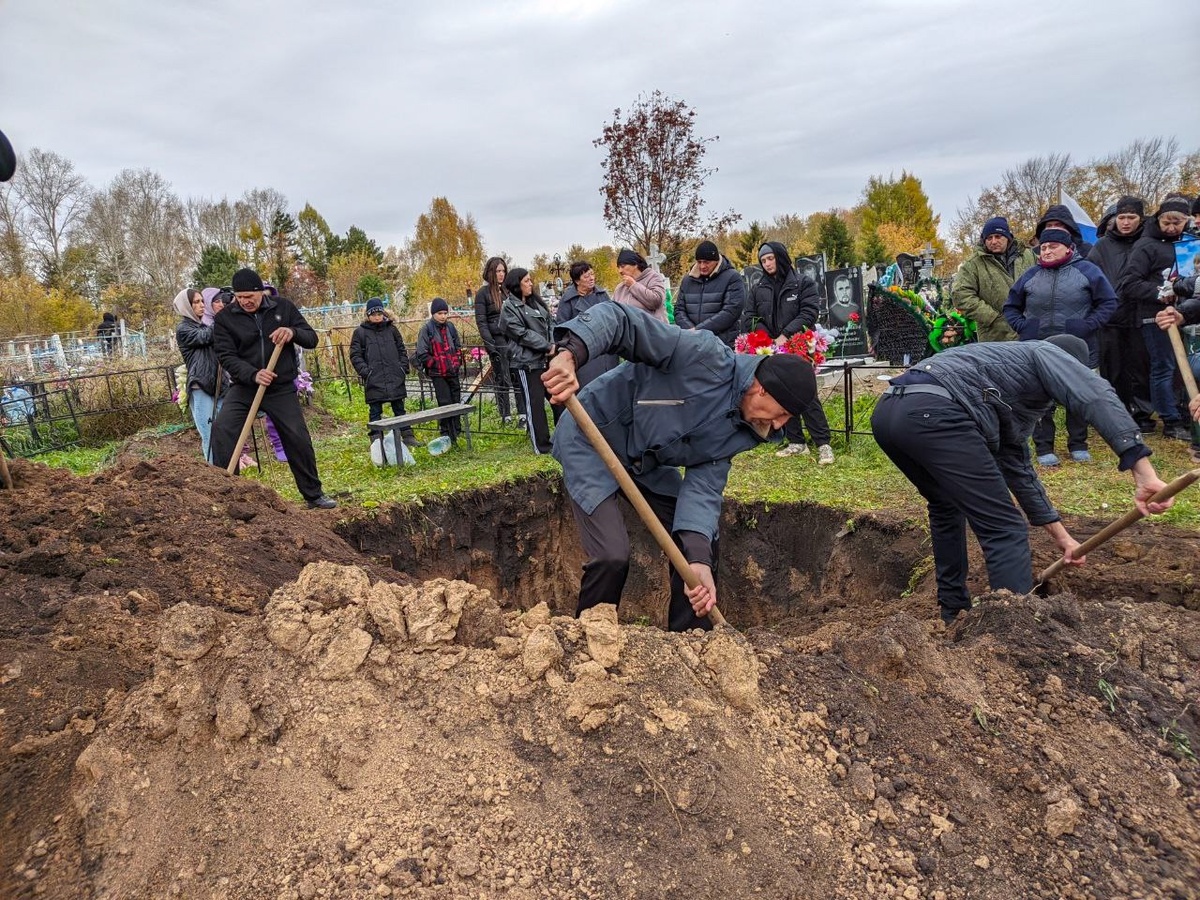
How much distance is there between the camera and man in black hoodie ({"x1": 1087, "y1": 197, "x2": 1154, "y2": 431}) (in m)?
6.45

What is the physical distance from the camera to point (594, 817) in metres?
2.16

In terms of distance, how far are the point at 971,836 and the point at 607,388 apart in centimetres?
223

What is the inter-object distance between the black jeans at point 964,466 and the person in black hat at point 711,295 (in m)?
3.99

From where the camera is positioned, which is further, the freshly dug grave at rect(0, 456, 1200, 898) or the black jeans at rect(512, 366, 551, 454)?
the black jeans at rect(512, 366, 551, 454)

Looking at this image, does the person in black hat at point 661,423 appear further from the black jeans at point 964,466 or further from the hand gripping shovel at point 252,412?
the hand gripping shovel at point 252,412

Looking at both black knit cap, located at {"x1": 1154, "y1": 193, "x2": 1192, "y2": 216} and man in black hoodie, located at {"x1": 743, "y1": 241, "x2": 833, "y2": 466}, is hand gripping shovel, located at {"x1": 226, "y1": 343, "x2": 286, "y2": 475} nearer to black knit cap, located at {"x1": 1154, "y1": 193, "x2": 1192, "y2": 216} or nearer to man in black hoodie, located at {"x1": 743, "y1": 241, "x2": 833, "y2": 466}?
man in black hoodie, located at {"x1": 743, "y1": 241, "x2": 833, "y2": 466}

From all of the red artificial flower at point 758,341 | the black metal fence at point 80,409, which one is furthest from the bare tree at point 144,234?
the red artificial flower at point 758,341

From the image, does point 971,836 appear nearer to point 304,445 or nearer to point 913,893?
point 913,893

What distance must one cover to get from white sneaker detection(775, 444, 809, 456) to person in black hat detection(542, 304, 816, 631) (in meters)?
4.18

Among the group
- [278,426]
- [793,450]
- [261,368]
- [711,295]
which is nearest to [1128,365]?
[793,450]

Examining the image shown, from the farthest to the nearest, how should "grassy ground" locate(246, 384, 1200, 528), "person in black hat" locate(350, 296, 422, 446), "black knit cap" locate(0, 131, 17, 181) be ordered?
"person in black hat" locate(350, 296, 422, 446) < "grassy ground" locate(246, 384, 1200, 528) < "black knit cap" locate(0, 131, 17, 181)

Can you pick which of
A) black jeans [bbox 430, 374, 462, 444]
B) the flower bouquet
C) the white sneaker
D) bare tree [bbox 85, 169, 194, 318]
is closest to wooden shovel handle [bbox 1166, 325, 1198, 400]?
the flower bouquet

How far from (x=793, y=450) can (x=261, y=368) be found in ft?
16.2

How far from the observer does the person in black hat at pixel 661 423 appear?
10.6 ft
